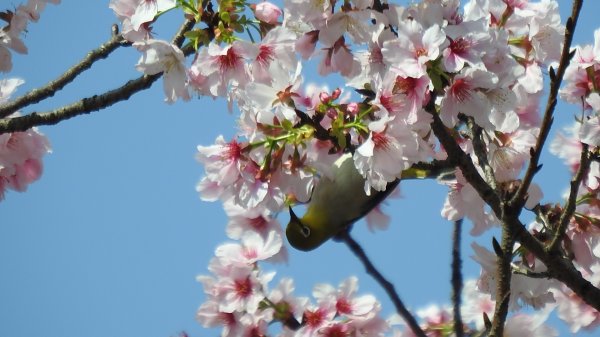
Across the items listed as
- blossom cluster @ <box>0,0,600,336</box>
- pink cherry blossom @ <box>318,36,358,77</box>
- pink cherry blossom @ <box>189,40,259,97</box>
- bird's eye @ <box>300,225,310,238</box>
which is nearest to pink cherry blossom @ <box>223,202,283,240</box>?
blossom cluster @ <box>0,0,600,336</box>

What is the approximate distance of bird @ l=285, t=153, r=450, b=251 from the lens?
184 inches

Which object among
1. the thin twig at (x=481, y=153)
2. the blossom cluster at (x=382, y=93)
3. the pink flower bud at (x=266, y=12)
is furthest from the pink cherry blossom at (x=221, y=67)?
the thin twig at (x=481, y=153)

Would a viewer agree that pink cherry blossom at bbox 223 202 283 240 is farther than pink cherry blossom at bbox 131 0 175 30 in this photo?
Yes

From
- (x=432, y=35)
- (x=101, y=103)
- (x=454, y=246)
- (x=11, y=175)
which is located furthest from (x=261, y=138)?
(x=11, y=175)

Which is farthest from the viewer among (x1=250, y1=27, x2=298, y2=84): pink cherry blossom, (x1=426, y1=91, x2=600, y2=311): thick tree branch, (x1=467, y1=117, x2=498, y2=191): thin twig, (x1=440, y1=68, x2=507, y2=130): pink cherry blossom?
(x1=250, y1=27, x2=298, y2=84): pink cherry blossom

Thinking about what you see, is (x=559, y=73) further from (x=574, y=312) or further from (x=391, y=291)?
(x=574, y=312)

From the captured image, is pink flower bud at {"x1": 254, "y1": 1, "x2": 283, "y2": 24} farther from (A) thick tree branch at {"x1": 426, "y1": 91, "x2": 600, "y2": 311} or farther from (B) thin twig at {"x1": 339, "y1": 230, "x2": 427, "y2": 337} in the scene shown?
(B) thin twig at {"x1": 339, "y1": 230, "x2": 427, "y2": 337}

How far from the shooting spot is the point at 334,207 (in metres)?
4.77

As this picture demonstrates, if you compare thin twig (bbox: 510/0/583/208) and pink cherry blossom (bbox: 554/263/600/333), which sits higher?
pink cherry blossom (bbox: 554/263/600/333)

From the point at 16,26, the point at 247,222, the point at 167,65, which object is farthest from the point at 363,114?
the point at 16,26

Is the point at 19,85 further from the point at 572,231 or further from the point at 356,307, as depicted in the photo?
the point at 572,231

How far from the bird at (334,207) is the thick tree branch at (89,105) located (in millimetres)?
1047

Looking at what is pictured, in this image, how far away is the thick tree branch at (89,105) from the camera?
4.21 meters

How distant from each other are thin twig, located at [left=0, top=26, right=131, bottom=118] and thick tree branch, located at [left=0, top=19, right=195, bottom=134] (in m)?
0.24
